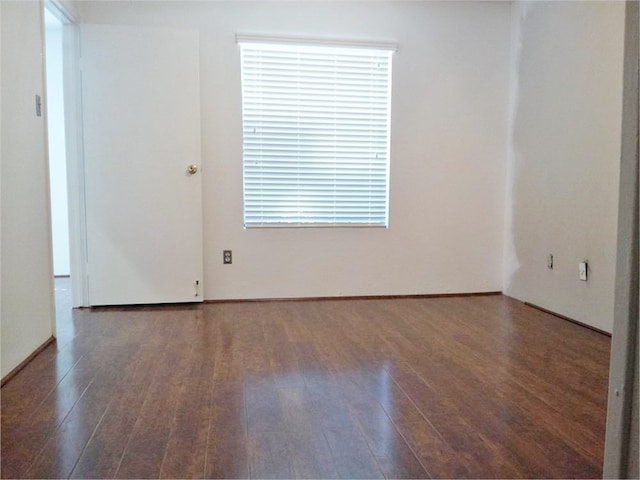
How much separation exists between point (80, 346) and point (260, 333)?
0.96m

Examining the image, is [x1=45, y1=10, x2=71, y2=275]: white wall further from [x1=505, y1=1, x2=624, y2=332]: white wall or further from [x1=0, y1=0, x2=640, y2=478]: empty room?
[x1=505, y1=1, x2=624, y2=332]: white wall

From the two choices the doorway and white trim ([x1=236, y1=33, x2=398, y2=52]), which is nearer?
white trim ([x1=236, y1=33, x2=398, y2=52])

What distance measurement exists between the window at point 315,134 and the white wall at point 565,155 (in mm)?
1055

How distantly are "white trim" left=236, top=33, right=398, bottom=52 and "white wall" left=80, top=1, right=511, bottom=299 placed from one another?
0.05 metres

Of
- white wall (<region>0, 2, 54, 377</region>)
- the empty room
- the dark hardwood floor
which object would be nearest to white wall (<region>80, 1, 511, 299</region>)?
the empty room

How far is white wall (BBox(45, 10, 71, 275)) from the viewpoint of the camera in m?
4.27

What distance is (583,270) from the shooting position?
2891 millimetres

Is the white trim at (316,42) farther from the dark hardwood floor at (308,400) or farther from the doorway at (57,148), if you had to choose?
the dark hardwood floor at (308,400)

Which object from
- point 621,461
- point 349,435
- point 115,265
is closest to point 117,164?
point 115,265

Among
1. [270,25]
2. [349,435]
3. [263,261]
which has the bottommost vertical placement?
[349,435]

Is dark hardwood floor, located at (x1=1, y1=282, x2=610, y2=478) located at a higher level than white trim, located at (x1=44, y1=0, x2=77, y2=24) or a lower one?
lower

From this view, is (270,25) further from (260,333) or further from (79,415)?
(79,415)

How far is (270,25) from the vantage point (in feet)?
11.1

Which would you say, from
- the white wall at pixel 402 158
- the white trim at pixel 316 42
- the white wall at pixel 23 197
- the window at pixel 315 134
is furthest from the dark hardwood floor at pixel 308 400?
the white trim at pixel 316 42
